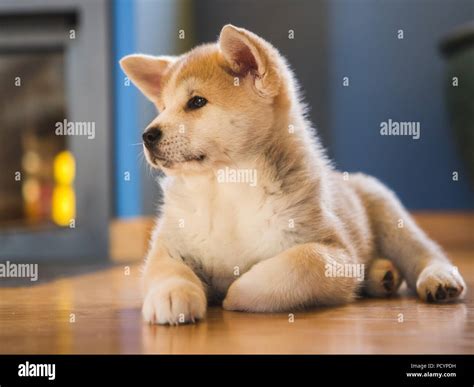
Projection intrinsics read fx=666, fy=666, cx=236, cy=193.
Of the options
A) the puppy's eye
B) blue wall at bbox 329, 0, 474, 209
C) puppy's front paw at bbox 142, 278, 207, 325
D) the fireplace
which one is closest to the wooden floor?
puppy's front paw at bbox 142, 278, 207, 325

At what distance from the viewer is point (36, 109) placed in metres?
3.27

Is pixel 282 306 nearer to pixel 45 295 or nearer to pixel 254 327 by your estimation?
pixel 254 327

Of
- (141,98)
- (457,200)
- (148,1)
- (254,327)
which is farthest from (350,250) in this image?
(457,200)

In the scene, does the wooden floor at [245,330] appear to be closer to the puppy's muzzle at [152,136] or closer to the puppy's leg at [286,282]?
the puppy's leg at [286,282]

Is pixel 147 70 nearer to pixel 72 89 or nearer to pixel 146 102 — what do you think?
pixel 146 102

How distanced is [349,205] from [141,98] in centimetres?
144

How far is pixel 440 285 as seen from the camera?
1.49 metres

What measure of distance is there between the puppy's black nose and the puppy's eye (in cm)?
10

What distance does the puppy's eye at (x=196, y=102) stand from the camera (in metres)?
1.45

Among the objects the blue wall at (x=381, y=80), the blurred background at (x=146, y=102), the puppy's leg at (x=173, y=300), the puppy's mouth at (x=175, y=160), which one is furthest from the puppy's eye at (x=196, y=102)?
the blue wall at (x=381, y=80)

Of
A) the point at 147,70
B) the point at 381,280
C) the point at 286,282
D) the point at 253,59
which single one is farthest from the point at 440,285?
the point at 147,70

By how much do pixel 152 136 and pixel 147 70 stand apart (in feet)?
1.04

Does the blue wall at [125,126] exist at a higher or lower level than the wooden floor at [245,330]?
higher

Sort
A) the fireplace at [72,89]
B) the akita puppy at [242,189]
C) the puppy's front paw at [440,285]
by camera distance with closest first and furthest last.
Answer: the akita puppy at [242,189] < the puppy's front paw at [440,285] < the fireplace at [72,89]
